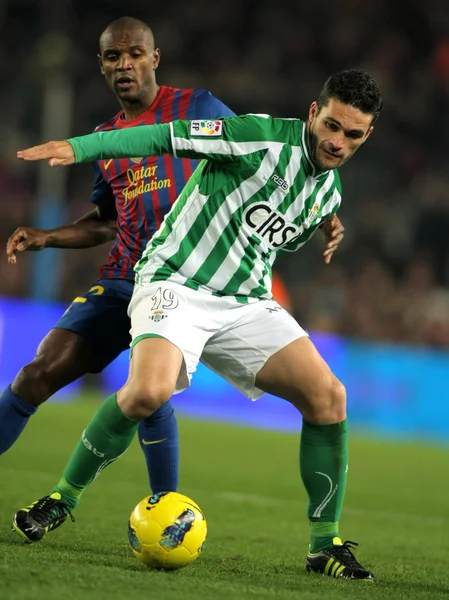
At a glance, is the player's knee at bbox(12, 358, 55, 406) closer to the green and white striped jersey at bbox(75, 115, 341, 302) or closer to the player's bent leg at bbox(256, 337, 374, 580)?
the green and white striped jersey at bbox(75, 115, 341, 302)

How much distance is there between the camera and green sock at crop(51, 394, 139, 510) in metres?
4.20

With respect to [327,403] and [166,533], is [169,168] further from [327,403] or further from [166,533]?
[166,533]

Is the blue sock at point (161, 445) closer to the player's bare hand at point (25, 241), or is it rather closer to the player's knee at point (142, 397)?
the player's knee at point (142, 397)

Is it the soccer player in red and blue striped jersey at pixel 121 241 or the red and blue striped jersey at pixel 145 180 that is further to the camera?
the red and blue striped jersey at pixel 145 180

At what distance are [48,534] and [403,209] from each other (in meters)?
11.0

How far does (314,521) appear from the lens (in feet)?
14.8

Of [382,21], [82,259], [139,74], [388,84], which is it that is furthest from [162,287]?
[382,21]

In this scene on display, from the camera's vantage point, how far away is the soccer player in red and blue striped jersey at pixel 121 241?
4883 mm

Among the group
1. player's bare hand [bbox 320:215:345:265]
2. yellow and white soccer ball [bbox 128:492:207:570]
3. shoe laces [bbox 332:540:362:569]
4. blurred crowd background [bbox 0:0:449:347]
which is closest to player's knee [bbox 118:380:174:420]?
yellow and white soccer ball [bbox 128:492:207:570]

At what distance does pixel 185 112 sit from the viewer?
17.0ft

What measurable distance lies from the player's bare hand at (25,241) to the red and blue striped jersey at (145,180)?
1.22 ft

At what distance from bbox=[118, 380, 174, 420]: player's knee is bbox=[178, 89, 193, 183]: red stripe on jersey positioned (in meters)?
1.34

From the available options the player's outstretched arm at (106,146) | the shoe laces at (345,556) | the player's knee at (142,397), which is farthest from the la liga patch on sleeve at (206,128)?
the shoe laces at (345,556)

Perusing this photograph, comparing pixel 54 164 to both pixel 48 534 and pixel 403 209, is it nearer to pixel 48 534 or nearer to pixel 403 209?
Result: pixel 48 534
